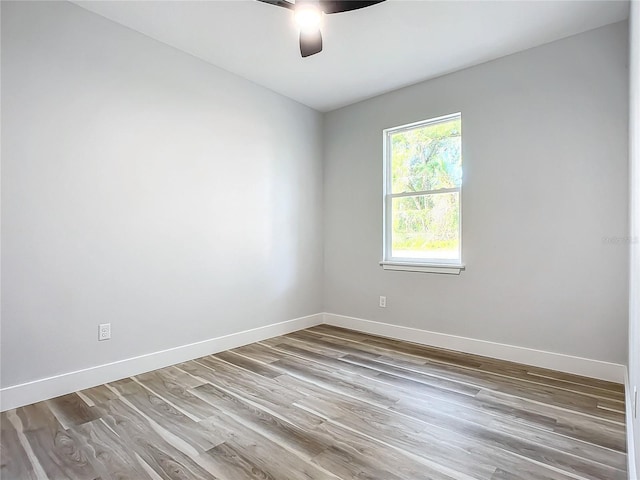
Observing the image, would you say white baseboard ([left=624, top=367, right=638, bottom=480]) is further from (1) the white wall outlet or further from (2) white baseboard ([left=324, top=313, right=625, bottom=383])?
(1) the white wall outlet

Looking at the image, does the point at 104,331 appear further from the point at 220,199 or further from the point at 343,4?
the point at 343,4

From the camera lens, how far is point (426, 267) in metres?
3.50

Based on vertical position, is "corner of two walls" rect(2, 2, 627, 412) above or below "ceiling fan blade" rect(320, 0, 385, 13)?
below

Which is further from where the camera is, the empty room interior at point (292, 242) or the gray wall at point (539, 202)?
the gray wall at point (539, 202)

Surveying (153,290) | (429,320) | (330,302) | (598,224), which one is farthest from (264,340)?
(598,224)

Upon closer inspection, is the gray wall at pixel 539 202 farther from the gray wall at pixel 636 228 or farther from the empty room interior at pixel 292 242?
the gray wall at pixel 636 228

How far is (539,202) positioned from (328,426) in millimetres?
2366

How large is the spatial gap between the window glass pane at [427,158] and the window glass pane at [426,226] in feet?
0.44

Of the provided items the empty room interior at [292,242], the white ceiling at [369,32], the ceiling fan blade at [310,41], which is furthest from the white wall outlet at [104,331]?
the ceiling fan blade at [310,41]

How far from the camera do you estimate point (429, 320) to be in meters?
3.50

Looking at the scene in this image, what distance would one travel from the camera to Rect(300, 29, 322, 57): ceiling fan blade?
2076mm

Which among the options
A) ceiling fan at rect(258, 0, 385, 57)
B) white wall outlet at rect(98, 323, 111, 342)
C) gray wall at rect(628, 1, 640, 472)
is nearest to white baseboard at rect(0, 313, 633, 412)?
white wall outlet at rect(98, 323, 111, 342)

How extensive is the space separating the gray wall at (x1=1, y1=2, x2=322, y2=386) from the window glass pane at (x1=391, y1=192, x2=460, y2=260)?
128cm

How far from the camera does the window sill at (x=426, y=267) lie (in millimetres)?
3307
